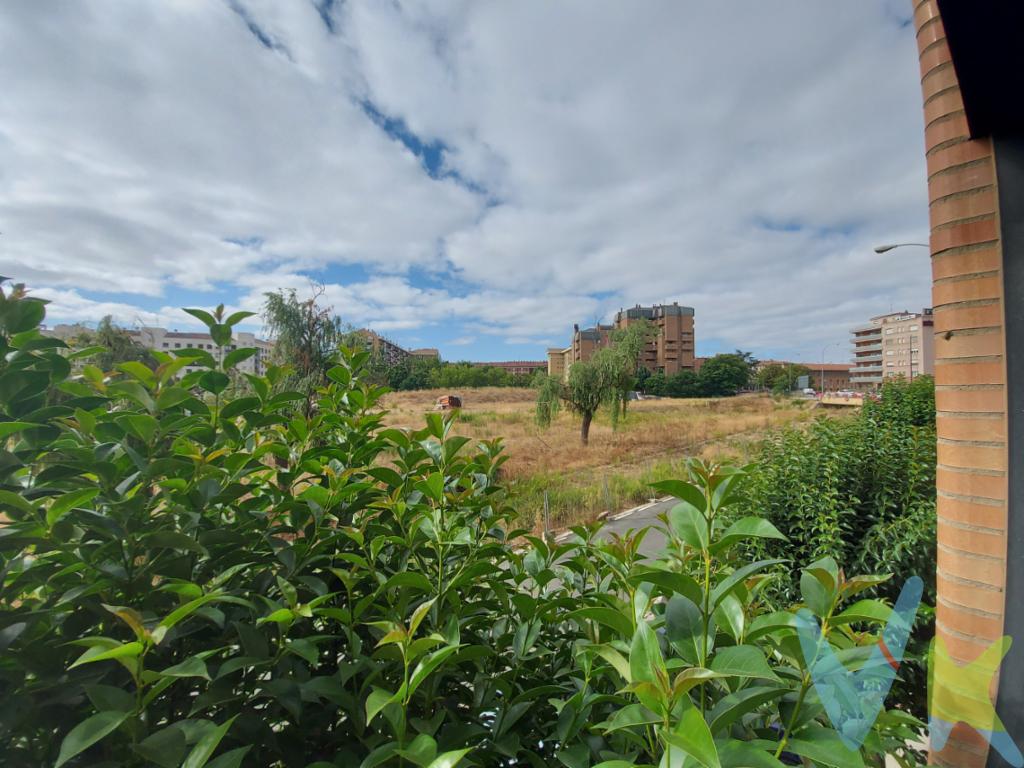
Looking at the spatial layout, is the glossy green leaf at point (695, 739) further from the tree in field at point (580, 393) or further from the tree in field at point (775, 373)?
the tree in field at point (775, 373)

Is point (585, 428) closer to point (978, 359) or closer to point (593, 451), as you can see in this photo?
point (593, 451)

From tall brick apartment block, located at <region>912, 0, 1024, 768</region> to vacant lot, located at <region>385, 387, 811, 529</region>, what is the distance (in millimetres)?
1197

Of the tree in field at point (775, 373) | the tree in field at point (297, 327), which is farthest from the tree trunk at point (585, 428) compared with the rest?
the tree in field at point (775, 373)

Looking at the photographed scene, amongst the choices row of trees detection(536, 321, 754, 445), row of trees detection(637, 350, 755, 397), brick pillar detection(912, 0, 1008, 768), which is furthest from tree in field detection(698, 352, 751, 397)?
brick pillar detection(912, 0, 1008, 768)

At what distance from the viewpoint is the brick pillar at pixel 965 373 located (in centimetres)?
108

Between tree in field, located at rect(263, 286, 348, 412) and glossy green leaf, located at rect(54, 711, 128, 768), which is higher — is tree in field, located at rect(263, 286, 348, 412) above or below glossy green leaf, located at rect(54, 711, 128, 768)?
above

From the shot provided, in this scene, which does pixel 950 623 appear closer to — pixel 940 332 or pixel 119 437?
pixel 940 332

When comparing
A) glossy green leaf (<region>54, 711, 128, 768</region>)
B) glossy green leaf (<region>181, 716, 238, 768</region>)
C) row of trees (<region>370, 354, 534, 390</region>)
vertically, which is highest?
row of trees (<region>370, 354, 534, 390</region>)

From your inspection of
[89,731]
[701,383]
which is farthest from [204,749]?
[701,383]

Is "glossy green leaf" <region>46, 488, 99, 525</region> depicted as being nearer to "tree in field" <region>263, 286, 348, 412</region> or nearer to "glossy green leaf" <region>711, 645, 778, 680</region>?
"glossy green leaf" <region>711, 645, 778, 680</region>

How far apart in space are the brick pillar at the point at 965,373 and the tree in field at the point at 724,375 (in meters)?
45.8

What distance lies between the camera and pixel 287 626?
60 cm

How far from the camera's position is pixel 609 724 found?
469 mm

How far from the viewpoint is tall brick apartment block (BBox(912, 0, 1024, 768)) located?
1.01 meters
